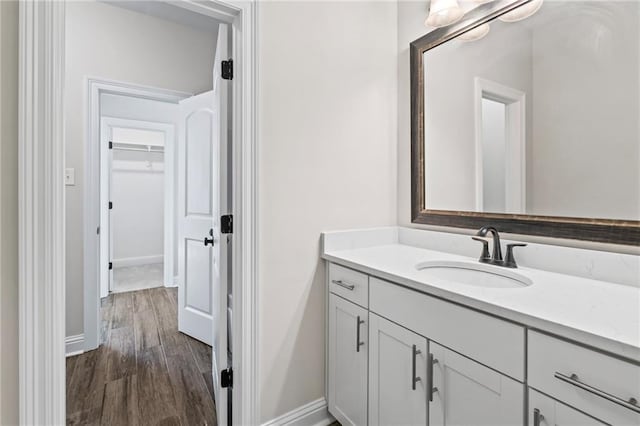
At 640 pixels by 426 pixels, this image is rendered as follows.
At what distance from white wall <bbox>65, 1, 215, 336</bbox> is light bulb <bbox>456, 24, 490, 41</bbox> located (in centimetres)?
219

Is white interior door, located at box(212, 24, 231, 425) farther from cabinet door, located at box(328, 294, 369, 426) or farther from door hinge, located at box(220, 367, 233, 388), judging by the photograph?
cabinet door, located at box(328, 294, 369, 426)

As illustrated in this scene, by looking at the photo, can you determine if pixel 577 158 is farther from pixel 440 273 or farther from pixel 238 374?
pixel 238 374

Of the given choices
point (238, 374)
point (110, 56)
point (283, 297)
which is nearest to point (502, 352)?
point (283, 297)

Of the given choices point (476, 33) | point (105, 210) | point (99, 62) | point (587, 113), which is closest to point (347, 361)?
point (587, 113)

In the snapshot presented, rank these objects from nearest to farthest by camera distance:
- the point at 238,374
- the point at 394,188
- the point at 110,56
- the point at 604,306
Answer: the point at 604,306, the point at 238,374, the point at 394,188, the point at 110,56

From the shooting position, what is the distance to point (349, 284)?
1.42 m

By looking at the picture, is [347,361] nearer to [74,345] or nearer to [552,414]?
[552,414]

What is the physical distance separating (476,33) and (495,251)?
3.31ft

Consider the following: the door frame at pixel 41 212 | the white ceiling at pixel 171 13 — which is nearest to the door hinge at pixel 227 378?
the door frame at pixel 41 212

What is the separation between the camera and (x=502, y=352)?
0.85 metres

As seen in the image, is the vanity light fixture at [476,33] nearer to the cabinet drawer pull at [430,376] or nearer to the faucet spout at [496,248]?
the faucet spout at [496,248]

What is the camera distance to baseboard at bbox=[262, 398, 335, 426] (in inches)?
58.6

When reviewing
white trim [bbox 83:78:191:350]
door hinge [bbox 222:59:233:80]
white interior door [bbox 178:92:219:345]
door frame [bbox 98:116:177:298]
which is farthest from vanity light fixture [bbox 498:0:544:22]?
door frame [bbox 98:116:177:298]

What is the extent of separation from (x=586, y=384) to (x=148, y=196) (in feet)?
18.7
